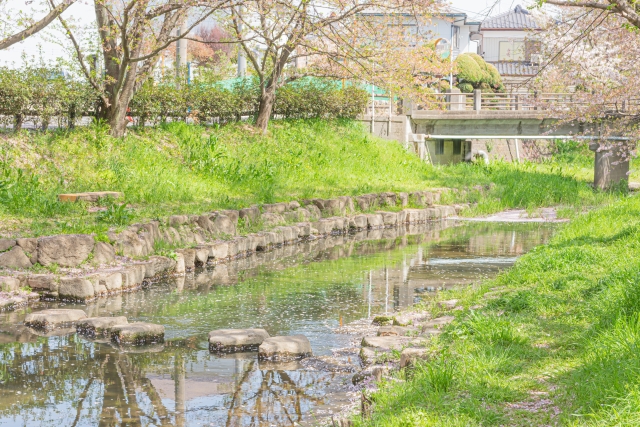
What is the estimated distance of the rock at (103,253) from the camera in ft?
41.7

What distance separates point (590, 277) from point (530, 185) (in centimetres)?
1933

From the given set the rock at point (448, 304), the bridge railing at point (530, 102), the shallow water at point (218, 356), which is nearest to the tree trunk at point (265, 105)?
the bridge railing at point (530, 102)

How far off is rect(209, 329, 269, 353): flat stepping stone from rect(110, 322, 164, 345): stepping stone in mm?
660

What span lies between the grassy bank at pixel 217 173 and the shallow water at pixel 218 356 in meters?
2.42

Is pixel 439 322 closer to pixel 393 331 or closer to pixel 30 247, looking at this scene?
pixel 393 331

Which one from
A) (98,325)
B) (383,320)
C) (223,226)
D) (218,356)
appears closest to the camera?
(218,356)

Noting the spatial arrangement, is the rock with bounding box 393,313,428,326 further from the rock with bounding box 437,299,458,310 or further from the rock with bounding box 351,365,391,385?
the rock with bounding box 351,365,391,385

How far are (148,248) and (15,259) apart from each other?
2515 millimetres

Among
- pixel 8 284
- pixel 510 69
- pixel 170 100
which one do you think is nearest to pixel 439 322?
pixel 8 284

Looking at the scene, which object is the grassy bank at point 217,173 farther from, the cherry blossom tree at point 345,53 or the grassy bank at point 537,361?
the grassy bank at point 537,361

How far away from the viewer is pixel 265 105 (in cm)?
2567

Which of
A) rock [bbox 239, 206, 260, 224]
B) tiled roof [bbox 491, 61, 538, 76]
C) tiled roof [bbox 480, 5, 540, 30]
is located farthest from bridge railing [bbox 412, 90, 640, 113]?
tiled roof [bbox 480, 5, 540, 30]

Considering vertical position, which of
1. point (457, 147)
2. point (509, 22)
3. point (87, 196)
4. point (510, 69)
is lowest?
point (87, 196)

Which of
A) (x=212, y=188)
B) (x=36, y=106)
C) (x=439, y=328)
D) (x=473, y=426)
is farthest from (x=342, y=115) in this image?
(x=473, y=426)
